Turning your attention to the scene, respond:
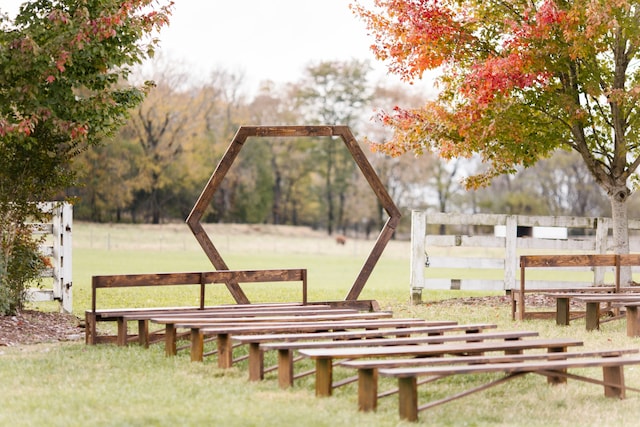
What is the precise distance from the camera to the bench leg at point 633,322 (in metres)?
12.2

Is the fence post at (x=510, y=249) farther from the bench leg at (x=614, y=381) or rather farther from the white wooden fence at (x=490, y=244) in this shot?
the bench leg at (x=614, y=381)

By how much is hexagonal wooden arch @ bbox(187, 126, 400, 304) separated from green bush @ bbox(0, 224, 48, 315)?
2.31 m

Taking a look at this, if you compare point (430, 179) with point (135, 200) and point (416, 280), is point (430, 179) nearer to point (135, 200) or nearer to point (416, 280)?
point (135, 200)

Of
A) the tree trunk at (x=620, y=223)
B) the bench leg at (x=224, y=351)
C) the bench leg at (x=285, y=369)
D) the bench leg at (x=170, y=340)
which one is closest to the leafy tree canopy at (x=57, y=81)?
the bench leg at (x=170, y=340)

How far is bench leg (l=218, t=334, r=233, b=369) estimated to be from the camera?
9.03 metres

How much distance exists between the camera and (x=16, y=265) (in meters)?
13.7

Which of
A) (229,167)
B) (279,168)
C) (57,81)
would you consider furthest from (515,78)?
(279,168)

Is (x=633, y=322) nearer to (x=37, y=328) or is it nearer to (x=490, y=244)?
(x=490, y=244)

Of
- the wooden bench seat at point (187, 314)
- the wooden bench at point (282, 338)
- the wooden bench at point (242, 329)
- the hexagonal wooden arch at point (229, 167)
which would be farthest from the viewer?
the hexagonal wooden arch at point (229, 167)

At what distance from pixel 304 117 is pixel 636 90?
52.8 meters

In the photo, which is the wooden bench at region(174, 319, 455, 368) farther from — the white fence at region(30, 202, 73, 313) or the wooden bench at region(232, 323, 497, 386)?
the white fence at region(30, 202, 73, 313)

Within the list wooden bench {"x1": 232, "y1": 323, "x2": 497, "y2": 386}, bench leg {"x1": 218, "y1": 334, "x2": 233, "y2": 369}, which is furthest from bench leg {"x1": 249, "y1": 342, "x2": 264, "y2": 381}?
bench leg {"x1": 218, "y1": 334, "x2": 233, "y2": 369}

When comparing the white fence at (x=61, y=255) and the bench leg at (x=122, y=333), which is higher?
the white fence at (x=61, y=255)

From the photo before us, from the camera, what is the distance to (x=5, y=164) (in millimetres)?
13016
